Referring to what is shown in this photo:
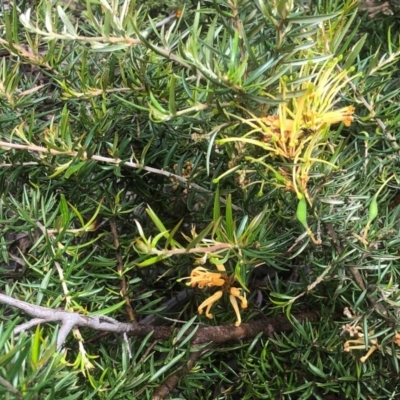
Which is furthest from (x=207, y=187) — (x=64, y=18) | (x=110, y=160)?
(x=64, y=18)

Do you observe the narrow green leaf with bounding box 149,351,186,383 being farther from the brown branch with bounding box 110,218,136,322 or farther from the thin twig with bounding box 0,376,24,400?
the thin twig with bounding box 0,376,24,400

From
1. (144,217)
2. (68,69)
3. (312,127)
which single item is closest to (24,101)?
(68,69)

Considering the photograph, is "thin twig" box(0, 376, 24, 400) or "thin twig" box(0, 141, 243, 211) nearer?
"thin twig" box(0, 376, 24, 400)

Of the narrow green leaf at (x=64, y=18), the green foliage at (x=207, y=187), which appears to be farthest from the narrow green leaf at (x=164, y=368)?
the narrow green leaf at (x=64, y=18)

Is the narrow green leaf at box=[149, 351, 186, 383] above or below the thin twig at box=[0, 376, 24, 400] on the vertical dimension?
below

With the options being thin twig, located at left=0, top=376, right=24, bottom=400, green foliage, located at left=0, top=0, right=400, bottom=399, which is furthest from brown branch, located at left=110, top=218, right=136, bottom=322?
thin twig, located at left=0, top=376, right=24, bottom=400

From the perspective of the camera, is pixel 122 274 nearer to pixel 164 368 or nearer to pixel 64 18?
pixel 164 368

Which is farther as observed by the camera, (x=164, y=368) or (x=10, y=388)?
(x=164, y=368)

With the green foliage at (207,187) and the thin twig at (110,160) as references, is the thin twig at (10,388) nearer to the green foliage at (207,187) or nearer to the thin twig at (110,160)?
the green foliage at (207,187)

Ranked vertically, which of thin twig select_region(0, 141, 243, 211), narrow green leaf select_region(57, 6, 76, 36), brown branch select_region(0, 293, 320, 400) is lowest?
brown branch select_region(0, 293, 320, 400)
